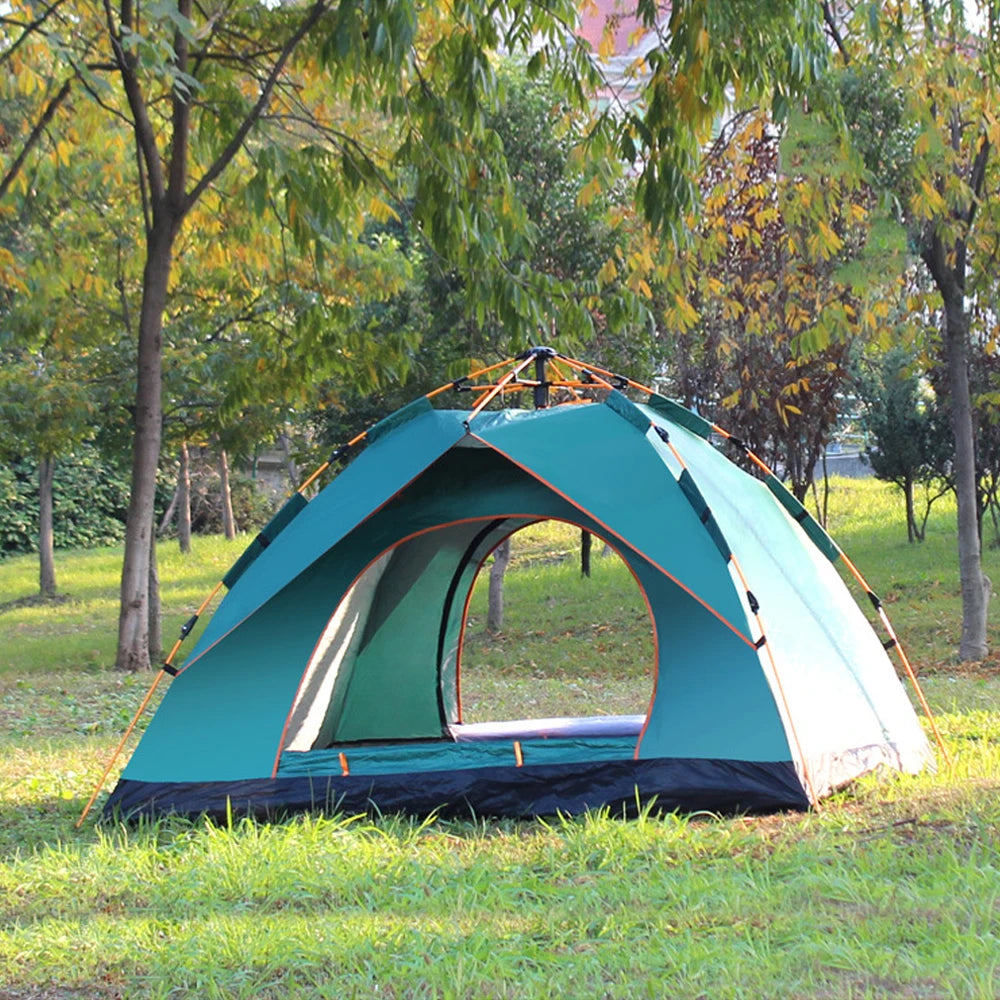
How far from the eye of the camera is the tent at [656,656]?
16.0 feet

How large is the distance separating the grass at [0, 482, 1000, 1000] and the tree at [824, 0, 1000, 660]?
15.5 feet

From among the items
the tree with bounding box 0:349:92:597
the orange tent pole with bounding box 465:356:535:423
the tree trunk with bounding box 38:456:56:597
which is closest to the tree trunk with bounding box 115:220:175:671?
the tree with bounding box 0:349:92:597

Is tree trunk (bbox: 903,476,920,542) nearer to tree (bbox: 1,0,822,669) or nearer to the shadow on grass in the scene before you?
tree (bbox: 1,0,822,669)

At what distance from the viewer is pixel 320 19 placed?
8.52 metres

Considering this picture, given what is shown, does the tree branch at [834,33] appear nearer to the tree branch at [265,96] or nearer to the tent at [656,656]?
the tree branch at [265,96]

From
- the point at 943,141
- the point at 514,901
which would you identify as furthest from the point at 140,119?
the point at 514,901

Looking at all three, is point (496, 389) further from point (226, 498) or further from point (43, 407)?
point (226, 498)

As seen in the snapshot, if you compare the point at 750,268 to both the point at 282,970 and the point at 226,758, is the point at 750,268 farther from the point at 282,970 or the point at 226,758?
the point at 282,970

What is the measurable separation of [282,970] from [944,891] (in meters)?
1.86

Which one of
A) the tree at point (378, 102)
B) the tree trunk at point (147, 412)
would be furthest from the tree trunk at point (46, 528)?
the tree trunk at point (147, 412)

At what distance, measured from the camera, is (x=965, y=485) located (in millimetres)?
10734

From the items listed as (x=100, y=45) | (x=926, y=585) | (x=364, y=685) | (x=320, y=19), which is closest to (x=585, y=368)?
(x=364, y=685)

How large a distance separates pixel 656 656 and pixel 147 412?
586cm

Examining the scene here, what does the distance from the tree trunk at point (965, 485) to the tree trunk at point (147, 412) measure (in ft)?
21.5
